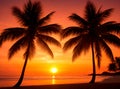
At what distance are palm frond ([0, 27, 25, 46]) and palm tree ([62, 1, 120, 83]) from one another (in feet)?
16.2

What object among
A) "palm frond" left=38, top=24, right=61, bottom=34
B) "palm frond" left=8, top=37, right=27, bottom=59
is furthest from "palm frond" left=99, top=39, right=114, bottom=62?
"palm frond" left=8, top=37, right=27, bottom=59

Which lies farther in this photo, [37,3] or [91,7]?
[91,7]

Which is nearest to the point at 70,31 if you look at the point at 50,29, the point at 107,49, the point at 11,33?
the point at 50,29

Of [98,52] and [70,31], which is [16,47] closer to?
[70,31]

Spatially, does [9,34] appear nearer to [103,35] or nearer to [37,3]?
[37,3]

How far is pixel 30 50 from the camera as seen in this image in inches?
1056

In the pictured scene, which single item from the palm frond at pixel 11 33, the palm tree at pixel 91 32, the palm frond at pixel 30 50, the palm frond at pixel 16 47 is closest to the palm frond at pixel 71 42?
the palm tree at pixel 91 32

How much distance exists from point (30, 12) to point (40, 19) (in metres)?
1.45

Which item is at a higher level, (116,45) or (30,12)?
(30,12)

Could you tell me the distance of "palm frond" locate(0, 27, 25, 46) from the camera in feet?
80.7

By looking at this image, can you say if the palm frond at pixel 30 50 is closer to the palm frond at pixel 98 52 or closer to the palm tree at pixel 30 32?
the palm tree at pixel 30 32

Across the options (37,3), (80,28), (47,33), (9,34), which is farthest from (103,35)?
(9,34)

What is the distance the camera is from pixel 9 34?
2491 centimetres

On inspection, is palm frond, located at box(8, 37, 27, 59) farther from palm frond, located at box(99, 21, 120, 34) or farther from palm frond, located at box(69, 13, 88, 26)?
palm frond, located at box(99, 21, 120, 34)
